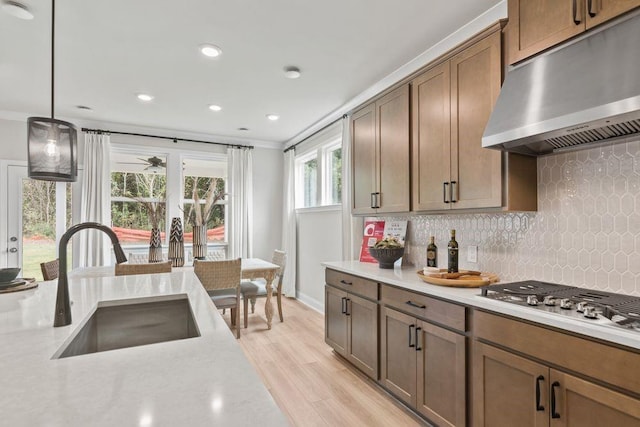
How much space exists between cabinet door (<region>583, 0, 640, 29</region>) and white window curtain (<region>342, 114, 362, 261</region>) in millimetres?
2343

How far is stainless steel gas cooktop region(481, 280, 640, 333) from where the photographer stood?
126cm

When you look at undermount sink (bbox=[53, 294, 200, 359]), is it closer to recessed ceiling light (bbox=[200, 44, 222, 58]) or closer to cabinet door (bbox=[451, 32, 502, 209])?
cabinet door (bbox=[451, 32, 502, 209])

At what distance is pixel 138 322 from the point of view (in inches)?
60.8

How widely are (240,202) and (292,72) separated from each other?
9.33 feet

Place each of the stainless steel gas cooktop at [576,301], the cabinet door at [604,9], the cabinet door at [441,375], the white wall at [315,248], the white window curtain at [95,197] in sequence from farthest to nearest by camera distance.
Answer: the white window curtain at [95,197], the white wall at [315,248], the cabinet door at [441,375], the cabinet door at [604,9], the stainless steel gas cooktop at [576,301]

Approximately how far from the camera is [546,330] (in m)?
1.39

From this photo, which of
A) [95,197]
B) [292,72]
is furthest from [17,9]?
[95,197]

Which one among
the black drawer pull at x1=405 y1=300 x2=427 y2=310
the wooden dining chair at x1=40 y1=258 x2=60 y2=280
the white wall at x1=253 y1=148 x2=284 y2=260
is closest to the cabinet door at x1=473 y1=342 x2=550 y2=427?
the black drawer pull at x1=405 y1=300 x2=427 y2=310

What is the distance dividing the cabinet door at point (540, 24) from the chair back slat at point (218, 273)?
3007 millimetres

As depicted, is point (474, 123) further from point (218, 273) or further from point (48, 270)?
point (48, 270)

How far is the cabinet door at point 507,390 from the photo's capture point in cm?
141

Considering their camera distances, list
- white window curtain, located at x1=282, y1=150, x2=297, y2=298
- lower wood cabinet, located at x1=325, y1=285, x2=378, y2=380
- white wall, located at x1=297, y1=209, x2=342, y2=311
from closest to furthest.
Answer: lower wood cabinet, located at x1=325, y1=285, x2=378, y2=380, white wall, located at x1=297, y1=209, x2=342, y2=311, white window curtain, located at x1=282, y1=150, x2=297, y2=298

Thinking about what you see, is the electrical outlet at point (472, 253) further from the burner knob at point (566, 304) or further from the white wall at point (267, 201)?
the white wall at point (267, 201)

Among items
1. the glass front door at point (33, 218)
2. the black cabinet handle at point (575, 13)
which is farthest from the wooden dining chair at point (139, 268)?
the black cabinet handle at point (575, 13)
